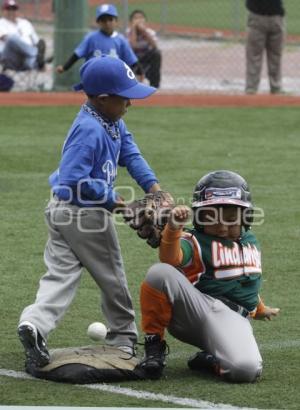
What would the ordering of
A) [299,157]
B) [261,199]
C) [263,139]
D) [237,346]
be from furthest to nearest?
[263,139]
[299,157]
[261,199]
[237,346]

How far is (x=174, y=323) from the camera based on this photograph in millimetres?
5910

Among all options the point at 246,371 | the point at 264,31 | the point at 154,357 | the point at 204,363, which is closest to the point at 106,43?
the point at 264,31

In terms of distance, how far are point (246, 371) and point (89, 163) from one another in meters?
1.21

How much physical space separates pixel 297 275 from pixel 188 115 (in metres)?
8.00

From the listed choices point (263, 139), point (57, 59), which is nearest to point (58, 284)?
point (263, 139)

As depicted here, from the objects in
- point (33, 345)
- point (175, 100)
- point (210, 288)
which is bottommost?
point (175, 100)

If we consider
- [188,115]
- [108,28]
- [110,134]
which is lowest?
[188,115]

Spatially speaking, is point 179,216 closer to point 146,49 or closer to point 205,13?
point 146,49

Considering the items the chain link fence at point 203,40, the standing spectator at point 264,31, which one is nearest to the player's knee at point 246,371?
the standing spectator at point 264,31

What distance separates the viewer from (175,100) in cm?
1733

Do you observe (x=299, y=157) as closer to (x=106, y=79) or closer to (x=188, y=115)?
(x=188, y=115)

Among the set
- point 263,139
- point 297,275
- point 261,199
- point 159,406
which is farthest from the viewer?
point 263,139

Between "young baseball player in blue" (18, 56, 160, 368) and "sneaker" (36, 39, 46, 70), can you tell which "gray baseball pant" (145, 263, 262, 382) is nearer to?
"young baseball player in blue" (18, 56, 160, 368)

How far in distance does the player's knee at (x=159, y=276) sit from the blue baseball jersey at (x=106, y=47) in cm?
977
